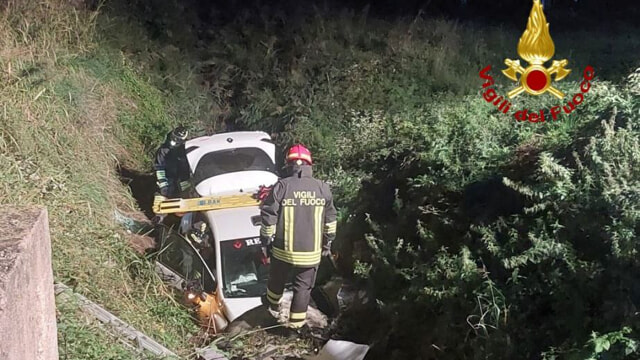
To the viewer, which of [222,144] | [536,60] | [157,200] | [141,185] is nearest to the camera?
[157,200]

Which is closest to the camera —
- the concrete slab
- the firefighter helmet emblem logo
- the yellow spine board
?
the concrete slab

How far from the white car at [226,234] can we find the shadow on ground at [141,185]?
73 centimetres

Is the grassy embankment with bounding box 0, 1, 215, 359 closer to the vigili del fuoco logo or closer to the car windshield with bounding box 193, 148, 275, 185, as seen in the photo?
the car windshield with bounding box 193, 148, 275, 185

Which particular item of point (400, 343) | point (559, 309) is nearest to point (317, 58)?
point (400, 343)

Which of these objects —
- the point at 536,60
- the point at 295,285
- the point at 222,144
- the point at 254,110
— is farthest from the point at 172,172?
the point at 536,60

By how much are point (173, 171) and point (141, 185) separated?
1005 mm

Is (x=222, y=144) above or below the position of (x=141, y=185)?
above

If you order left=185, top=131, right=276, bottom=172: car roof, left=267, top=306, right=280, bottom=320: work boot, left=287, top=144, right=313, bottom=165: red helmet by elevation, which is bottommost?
left=267, top=306, right=280, bottom=320: work boot

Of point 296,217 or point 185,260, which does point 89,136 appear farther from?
point 296,217

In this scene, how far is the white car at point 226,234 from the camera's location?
5.51m

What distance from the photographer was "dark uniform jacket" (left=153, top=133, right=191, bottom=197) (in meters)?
6.17

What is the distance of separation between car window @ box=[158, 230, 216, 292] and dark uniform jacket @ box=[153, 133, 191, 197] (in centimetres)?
45

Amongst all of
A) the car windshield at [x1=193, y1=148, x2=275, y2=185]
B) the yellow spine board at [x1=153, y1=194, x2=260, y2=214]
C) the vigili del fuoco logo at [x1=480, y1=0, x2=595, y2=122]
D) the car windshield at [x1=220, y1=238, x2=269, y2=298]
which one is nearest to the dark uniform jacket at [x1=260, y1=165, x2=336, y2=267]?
the car windshield at [x1=220, y1=238, x2=269, y2=298]

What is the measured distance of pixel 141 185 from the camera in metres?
7.12
